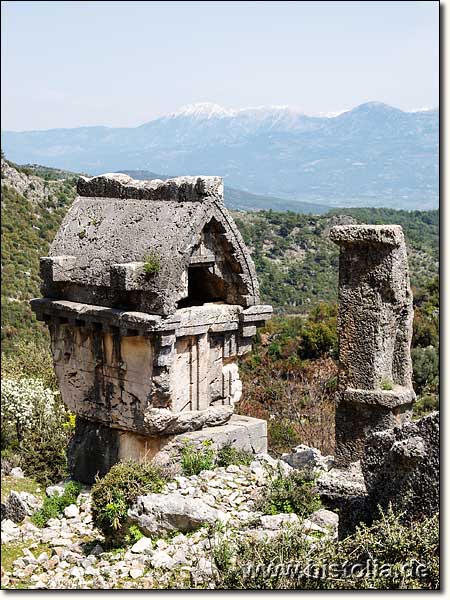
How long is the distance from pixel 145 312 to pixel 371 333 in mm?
2190

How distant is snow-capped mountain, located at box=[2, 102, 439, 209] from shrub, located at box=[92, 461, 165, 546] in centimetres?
2914

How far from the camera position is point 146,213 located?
31.0 feet

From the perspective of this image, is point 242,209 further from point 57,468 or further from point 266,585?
point 266,585

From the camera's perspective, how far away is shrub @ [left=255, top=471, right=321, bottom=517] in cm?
782

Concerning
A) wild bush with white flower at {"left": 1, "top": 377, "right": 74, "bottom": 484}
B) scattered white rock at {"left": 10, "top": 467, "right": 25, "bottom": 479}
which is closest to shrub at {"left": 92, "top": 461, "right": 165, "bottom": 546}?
wild bush with white flower at {"left": 1, "top": 377, "right": 74, "bottom": 484}

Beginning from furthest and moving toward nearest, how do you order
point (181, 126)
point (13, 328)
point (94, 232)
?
point (181, 126) < point (13, 328) < point (94, 232)

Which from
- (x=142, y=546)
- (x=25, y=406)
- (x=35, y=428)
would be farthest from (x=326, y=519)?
(x=25, y=406)

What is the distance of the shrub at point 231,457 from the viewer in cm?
914

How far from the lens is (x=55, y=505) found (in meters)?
9.24

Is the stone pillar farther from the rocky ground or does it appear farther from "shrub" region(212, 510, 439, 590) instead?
"shrub" region(212, 510, 439, 590)

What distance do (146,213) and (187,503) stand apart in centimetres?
309

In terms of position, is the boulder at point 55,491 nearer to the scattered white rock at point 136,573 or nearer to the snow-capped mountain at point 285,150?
the scattered white rock at point 136,573

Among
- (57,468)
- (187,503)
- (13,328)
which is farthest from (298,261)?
(187,503)

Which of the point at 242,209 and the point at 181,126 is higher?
the point at 181,126
